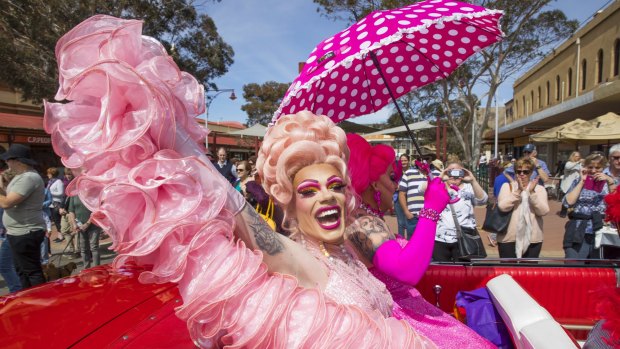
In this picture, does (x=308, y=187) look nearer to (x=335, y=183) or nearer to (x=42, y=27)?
(x=335, y=183)

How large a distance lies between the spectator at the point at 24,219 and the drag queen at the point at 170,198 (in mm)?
3773

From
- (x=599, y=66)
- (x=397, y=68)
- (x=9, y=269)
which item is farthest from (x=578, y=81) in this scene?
(x=9, y=269)

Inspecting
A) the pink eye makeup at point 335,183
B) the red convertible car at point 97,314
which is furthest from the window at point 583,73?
the pink eye makeup at point 335,183

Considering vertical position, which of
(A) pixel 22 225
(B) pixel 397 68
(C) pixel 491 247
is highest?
(B) pixel 397 68

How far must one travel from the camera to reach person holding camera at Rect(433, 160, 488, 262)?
13.6ft

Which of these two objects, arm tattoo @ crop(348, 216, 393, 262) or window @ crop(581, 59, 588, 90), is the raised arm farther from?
window @ crop(581, 59, 588, 90)

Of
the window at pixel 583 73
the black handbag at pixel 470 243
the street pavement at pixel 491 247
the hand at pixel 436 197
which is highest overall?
the window at pixel 583 73

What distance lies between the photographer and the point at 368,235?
1.97m

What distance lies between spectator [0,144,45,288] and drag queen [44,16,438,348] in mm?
3773

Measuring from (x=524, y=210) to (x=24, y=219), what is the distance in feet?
16.8

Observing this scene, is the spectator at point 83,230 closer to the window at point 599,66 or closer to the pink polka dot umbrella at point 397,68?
the pink polka dot umbrella at point 397,68

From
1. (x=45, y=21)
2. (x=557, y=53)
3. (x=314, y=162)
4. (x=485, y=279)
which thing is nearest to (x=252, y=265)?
(x=314, y=162)

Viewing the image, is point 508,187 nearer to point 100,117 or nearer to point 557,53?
point 100,117

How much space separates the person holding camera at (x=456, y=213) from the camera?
13.6 feet
